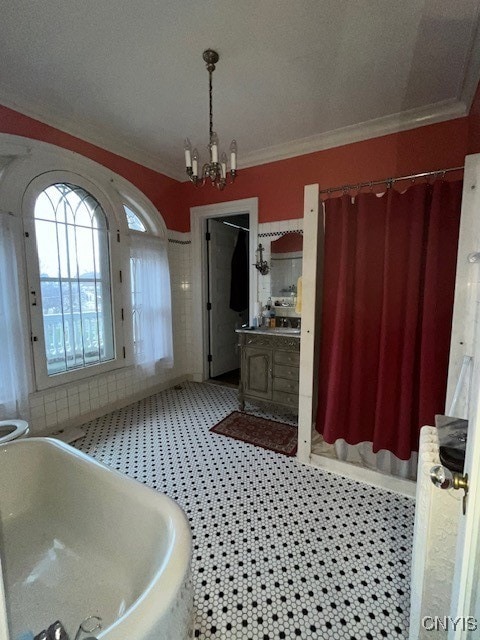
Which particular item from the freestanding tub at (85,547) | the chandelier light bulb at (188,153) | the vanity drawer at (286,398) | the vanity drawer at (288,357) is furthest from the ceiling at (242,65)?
the vanity drawer at (286,398)

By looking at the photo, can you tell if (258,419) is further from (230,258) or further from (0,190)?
(0,190)

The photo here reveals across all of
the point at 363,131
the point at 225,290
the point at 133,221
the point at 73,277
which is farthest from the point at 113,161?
the point at 363,131

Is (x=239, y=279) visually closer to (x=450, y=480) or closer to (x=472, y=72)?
(x=472, y=72)

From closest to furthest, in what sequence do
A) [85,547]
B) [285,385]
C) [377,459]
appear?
[85,547]
[377,459]
[285,385]

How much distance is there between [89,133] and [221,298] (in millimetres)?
2335

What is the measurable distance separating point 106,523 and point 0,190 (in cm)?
236

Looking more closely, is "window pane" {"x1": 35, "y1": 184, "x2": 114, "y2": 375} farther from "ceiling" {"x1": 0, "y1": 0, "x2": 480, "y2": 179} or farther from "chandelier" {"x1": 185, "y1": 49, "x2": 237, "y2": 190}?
"chandelier" {"x1": 185, "y1": 49, "x2": 237, "y2": 190}

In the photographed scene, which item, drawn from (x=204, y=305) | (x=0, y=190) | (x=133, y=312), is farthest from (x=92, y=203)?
(x=204, y=305)

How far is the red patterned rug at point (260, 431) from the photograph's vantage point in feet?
7.82

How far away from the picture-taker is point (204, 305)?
384 centimetres

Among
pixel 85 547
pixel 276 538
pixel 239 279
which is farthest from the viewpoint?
pixel 239 279

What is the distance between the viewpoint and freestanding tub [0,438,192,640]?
84cm

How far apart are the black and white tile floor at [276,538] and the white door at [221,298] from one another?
164cm

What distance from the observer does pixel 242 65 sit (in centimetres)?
185
